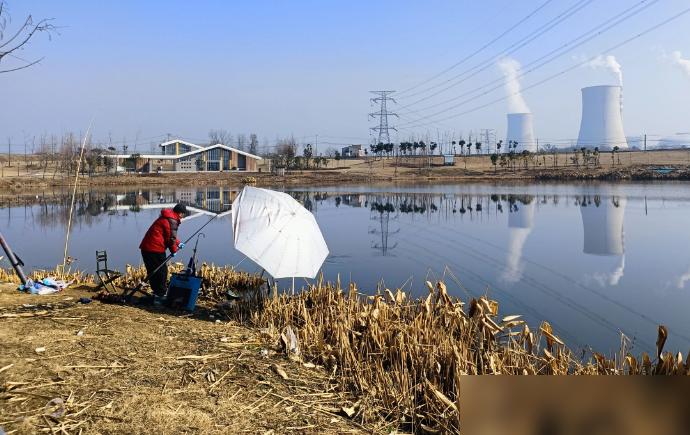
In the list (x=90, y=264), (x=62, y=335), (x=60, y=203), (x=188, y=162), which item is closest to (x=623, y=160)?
(x=188, y=162)

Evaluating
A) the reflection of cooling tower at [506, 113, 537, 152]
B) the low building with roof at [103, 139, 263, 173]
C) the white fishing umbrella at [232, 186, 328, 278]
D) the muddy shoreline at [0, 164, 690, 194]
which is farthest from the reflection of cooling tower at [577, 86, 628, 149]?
the white fishing umbrella at [232, 186, 328, 278]

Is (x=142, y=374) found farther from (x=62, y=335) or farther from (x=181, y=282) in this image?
(x=181, y=282)

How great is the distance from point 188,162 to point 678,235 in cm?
5384

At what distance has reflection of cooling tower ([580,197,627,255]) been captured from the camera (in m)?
17.0

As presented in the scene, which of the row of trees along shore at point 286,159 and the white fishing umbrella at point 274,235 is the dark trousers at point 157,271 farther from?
the row of trees along shore at point 286,159

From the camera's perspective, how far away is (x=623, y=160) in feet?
222

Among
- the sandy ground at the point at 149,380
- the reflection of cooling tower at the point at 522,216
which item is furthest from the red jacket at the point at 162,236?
the reflection of cooling tower at the point at 522,216

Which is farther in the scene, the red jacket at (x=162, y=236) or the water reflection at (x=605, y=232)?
the water reflection at (x=605, y=232)

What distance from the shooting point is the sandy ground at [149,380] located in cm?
403

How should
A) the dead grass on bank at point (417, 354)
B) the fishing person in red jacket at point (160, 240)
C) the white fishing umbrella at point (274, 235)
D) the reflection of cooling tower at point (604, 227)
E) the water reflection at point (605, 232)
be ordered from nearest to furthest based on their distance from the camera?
the dead grass on bank at point (417, 354) < the white fishing umbrella at point (274, 235) < the fishing person in red jacket at point (160, 240) < the water reflection at point (605, 232) < the reflection of cooling tower at point (604, 227)

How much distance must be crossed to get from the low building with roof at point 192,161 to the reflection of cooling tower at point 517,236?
40.3 m

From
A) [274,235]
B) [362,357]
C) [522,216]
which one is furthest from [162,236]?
[522,216]

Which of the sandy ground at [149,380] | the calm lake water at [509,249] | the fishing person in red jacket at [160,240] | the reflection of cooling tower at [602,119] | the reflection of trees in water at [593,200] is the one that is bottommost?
the calm lake water at [509,249]

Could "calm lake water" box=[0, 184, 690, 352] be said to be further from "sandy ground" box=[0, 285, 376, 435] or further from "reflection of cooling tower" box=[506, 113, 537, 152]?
"reflection of cooling tower" box=[506, 113, 537, 152]
